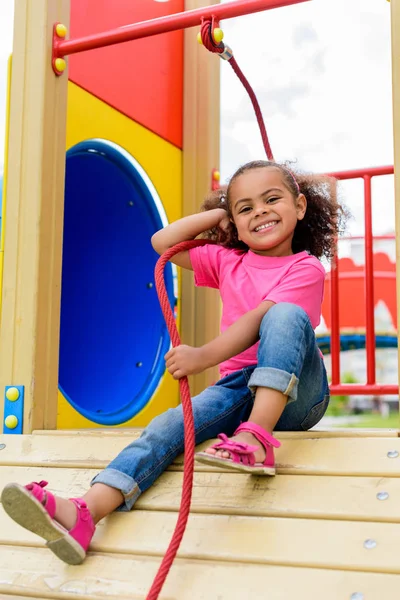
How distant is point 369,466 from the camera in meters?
1.35

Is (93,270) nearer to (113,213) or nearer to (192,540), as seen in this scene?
(113,213)

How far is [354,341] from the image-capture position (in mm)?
5688

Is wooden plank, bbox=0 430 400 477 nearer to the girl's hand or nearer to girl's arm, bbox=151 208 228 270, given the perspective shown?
the girl's hand

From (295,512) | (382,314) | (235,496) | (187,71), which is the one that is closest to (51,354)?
(235,496)

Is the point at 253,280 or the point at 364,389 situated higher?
the point at 253,280

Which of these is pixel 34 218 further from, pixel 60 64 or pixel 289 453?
pixel 289 453

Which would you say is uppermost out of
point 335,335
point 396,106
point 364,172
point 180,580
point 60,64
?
point 60,64

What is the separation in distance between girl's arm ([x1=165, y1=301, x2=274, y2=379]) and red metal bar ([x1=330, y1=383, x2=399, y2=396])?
4.00 ft

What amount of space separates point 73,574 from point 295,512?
402 mm

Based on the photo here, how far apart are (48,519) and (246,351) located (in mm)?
667

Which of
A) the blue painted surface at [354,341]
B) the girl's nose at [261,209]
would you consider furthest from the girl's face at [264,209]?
the blue painted surface at [354,341]

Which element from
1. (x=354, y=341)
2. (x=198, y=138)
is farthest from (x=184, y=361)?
(x=354, y=341)

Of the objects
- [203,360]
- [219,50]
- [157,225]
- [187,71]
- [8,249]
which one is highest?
[187,71]

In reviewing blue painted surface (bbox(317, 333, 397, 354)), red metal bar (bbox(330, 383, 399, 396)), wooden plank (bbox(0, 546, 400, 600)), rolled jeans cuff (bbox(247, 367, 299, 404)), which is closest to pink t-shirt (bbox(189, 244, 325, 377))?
rolled jeans cuff (bbox(247, 367, 299, 404))
